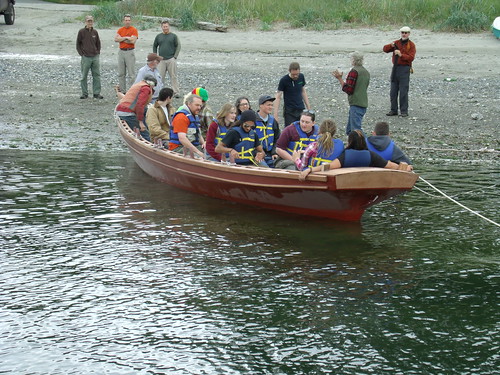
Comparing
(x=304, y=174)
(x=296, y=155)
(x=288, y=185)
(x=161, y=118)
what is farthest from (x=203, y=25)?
(x=304, y=174)

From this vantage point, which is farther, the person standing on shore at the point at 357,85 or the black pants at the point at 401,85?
the black pants at the point at 401,85

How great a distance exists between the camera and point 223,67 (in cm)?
2073

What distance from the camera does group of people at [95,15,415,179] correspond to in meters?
10.1

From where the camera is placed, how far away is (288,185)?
10.3 meters

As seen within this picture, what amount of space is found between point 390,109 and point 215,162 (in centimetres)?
692

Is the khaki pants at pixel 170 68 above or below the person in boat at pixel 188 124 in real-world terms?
above

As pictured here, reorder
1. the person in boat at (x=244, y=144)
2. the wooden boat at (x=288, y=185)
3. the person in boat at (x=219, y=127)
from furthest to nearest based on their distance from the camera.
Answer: the person in boat at (x=219, y=127)
the person in boat at (x=244, y=144)
the wooden boat at (x=288, y=185)

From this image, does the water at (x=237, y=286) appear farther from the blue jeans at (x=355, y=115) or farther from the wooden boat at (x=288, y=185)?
the blue jeans at (x=355, y=115)

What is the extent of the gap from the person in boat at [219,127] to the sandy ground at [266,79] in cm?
433

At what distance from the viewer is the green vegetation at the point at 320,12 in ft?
77.8

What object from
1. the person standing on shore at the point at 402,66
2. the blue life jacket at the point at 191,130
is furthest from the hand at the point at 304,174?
the person standing on shore at the point at 402,66

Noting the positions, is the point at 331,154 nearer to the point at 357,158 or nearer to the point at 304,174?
the point at 357,158

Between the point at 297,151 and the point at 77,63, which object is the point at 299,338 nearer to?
the point at 297,151

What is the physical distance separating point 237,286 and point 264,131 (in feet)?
11.9
